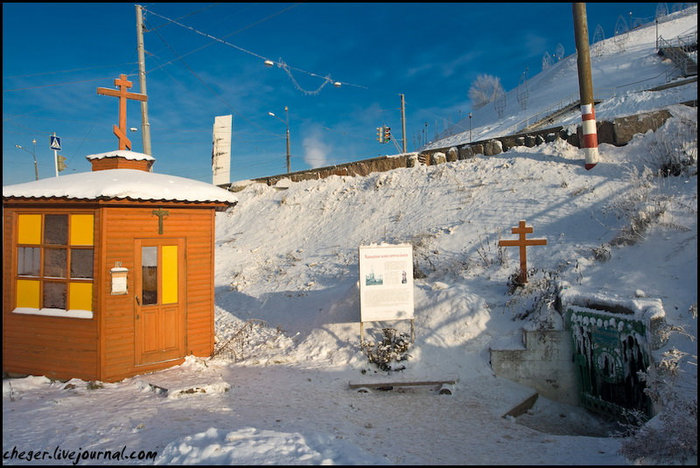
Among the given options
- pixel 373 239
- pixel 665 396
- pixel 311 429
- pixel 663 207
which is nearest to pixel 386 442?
pixel 311 429

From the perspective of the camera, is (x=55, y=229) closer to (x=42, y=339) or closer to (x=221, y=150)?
(x=42, y=339)

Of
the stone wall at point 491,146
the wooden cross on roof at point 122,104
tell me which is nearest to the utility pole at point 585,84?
the stone wall at point 491,146

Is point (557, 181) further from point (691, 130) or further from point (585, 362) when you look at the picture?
point (585, 362)

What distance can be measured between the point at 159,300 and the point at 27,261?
2.54 m

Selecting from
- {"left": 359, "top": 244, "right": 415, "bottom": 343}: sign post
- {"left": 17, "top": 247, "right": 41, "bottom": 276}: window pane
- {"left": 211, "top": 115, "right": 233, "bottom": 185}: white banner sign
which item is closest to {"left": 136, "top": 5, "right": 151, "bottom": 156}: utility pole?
{"left": 17, "top": 247, "right": 41, "bottom": 276}: window pane

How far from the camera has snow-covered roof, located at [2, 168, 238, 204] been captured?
283 inches

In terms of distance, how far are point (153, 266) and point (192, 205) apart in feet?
4.61

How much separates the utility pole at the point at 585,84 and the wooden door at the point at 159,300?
1287 cm

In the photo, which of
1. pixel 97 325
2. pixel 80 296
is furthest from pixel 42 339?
pixel 97 325

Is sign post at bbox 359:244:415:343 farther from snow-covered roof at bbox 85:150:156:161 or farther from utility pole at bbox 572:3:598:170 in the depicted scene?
utility pole at bbox 572:3:598:170

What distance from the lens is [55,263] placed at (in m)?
7.66

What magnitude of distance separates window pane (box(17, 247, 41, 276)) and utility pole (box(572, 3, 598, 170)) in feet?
50.2

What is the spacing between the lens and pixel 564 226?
1167cm
